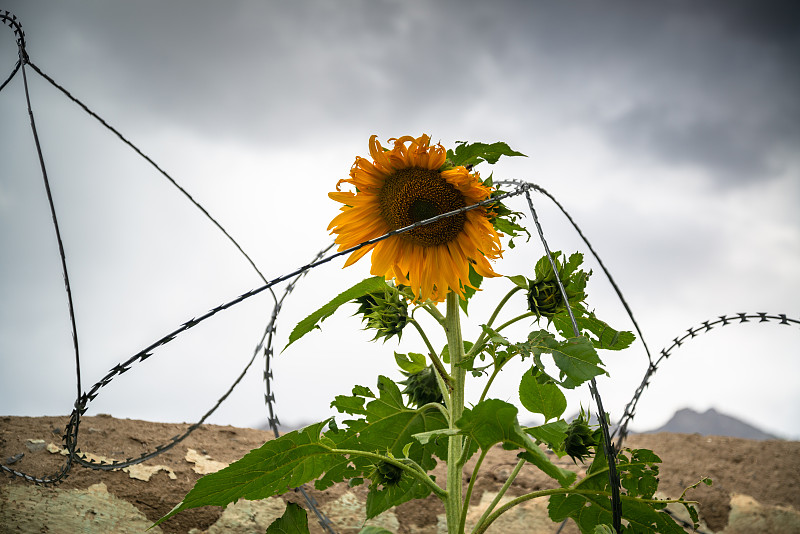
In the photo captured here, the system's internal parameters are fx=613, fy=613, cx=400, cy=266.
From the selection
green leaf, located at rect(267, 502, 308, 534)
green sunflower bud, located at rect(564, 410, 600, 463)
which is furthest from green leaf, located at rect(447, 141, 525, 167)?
green leaf, located at rect(267, 502, 308, 534)

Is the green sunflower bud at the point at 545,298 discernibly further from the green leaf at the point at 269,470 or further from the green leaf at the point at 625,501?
the green leaf at the point at 269,470

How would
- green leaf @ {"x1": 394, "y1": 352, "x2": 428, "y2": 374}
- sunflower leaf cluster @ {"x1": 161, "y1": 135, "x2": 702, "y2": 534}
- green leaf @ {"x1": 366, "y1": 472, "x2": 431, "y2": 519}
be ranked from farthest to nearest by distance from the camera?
green leaf @ {"x1": 394, "y1": 352, "x2": 428, "y2": 374} < green leaf @ {"x1": 366, "y1": 472, "x2": 431, "y2": 519} < sunflower leaf cluster @ {"x1": 161, "y1": 135, "x2": 702, "y2": 534}

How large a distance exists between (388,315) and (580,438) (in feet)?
1.35

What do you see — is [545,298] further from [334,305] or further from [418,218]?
[334,305]

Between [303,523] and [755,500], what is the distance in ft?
4.65

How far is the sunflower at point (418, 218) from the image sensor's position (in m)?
1.16

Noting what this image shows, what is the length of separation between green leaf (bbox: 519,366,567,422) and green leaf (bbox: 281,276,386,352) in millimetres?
342

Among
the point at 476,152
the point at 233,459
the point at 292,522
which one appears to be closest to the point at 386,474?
the point at 292,522

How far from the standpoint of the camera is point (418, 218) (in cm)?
120

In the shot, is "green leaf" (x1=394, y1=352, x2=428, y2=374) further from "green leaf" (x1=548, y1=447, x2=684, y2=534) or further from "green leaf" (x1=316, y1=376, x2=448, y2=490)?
"green leaf" (x1=548, y1=447, x2=684, y2=534)

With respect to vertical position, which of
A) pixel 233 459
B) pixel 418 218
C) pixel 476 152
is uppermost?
pixel 476 152

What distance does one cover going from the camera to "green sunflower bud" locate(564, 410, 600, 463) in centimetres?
110

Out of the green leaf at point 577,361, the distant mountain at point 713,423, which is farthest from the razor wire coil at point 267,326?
the distant mountain at point 713,423

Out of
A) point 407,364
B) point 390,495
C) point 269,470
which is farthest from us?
point 407,364
